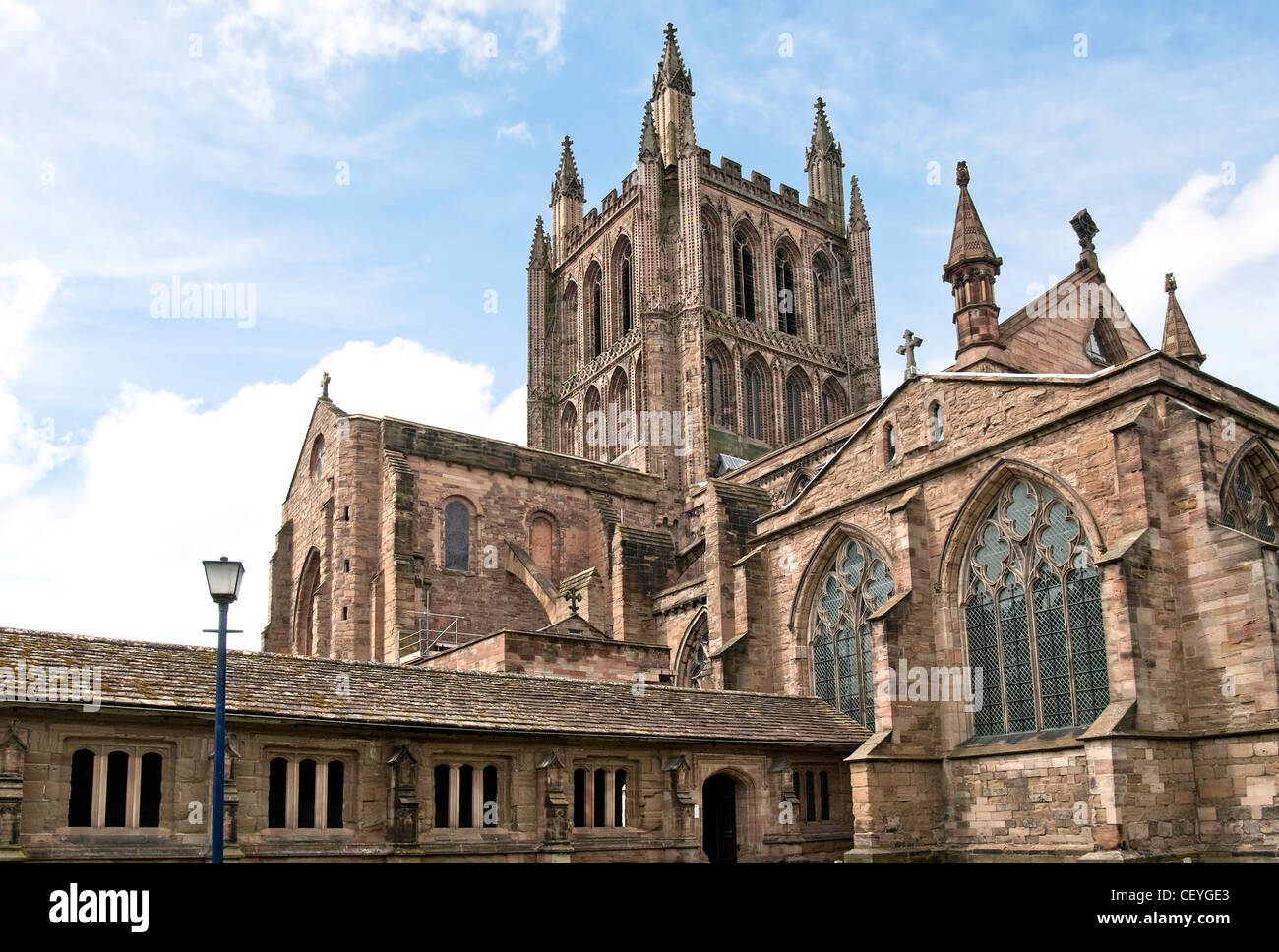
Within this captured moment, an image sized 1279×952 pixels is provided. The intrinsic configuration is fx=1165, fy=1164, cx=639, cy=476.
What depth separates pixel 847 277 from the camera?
65.3 meters

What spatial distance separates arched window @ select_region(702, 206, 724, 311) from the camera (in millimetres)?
58906

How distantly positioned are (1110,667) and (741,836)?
311 inches

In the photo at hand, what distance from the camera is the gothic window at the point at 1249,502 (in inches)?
809

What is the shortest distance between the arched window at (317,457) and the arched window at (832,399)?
30785mm

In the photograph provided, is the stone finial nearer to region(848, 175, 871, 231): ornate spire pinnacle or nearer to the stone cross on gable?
the stone cross on gable

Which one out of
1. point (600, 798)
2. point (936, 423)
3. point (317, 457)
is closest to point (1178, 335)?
point (936, 423)

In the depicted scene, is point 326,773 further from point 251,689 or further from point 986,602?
point 986,602

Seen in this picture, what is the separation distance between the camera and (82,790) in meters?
16.2

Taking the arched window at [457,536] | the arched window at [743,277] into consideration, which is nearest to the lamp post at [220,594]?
the arched window at [457,536]

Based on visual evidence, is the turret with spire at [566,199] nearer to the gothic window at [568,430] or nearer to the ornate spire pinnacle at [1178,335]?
the gothic window at [568,430]

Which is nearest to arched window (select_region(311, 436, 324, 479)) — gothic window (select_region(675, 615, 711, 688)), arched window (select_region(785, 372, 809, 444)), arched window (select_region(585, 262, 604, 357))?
gothic window (select_region(675, 615, 711, 688))

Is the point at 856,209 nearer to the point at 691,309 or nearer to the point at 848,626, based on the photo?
the point at 691,309
